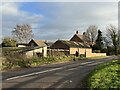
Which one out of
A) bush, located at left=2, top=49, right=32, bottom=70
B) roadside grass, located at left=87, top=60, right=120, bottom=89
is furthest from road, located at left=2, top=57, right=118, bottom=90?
bush, located at left=2, top=49, right=32, bottom=70

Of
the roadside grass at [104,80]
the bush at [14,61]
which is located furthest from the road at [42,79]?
the bush at [14,61]

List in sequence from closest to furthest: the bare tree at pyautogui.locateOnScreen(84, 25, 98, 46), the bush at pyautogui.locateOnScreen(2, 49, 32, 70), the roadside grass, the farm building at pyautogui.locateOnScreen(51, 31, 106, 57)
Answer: the roadside grass → the bush at pyautogui.locateOnScreen(2, 49, 32, 70) → the farm building at pyautogui.locateOnScreen(51, 31, 106, 57) → the bare tree at pyautogui.locateOnScreen(84, 25, 98, 46)

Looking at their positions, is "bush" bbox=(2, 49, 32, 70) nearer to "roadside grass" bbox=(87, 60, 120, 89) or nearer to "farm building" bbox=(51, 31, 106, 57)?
"roadside grass" bbox=(87, 60, 120, 89)

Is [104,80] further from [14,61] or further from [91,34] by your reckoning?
[91,34]

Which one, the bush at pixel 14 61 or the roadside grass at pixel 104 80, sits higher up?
the bush at pixel 14 61

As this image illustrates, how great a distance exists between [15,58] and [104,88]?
19221 millimetres

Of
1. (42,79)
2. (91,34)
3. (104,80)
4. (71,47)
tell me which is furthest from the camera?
(91,34)

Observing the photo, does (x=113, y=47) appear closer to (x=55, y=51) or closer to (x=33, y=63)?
(x=55, y=51)

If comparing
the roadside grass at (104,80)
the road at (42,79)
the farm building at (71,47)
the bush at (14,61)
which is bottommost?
the road at (42,79)

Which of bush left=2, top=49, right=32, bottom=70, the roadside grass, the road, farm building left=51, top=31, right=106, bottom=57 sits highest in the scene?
farm building left=51, top=31, right=106, bottom=57

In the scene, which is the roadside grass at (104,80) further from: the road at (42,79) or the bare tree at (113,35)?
the bare tree at (113,35)

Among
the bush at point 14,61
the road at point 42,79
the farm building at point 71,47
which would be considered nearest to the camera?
the road at point 42,79

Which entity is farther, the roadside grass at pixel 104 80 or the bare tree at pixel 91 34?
the bare tree at pixel 91 34

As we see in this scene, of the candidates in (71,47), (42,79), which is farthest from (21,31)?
(42,79)
